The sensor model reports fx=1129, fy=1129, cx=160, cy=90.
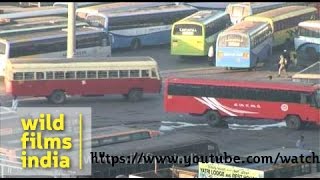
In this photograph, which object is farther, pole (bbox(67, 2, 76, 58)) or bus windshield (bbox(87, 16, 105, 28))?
bus windshield (bbox(87, 16, 105, 28))

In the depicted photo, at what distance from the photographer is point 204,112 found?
3659 centimetres

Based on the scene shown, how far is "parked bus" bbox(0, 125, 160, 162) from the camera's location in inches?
1038

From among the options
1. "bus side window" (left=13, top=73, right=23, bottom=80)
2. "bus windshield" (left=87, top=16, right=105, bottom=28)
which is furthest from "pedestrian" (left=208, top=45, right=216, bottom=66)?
"bus side window" (left=13, top=73, right=23, bottom=80)

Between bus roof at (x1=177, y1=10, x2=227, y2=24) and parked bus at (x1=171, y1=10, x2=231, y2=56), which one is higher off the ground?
bus roof at (x1=177, y1=10, x2=227, y2=24)

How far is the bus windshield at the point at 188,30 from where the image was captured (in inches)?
1886

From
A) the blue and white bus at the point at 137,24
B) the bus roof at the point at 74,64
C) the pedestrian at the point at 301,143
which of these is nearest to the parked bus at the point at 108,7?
the blue and white bus at the point at 137,24

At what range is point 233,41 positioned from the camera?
148 feet

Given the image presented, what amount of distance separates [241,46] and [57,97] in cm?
915

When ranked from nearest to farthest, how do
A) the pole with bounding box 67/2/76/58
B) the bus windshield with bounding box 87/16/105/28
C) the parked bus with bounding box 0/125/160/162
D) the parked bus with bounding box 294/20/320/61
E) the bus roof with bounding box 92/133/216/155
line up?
the parked bus with bounding box 0/125/160/162 < the bus roof with bounding box 92/133/216/155 < the pole with bounding box 67/2/76/58 < the parked bus with bounding box 294/20/320/61 < the bus windshield with bounding box 87/16/105/28

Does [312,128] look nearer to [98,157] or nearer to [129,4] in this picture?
[98,157]

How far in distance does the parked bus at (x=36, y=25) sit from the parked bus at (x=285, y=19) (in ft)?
26.1

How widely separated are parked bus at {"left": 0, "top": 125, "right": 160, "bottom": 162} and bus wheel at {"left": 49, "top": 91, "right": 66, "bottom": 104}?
9.30 metres

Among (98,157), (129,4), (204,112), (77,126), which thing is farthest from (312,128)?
(129,4)

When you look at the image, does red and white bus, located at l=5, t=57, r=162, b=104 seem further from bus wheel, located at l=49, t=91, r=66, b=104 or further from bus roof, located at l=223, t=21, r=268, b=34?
bus roof, located at l=223, t=21, r=268, b=34
